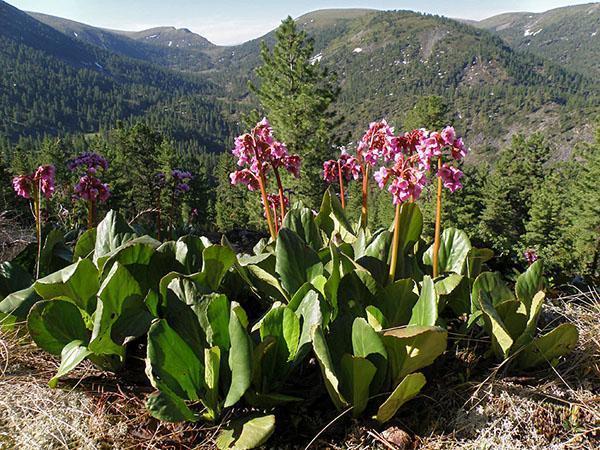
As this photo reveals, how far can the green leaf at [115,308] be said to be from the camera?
1664mm

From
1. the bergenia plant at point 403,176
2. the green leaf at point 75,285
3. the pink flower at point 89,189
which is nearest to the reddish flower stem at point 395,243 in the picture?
the bergenia plant at point 403,176

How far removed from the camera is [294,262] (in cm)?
214

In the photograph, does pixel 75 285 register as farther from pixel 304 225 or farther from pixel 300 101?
pixel 300 101

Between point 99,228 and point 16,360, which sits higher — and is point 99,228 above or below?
above

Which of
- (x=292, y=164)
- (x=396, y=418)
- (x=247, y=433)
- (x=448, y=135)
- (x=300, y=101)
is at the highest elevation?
(x=300, y=101)

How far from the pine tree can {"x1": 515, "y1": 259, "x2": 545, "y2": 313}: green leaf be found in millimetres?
17743

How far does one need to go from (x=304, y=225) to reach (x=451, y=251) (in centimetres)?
93

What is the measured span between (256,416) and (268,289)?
72 centimetres

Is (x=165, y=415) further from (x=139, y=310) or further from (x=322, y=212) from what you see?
(x=322, y=212)

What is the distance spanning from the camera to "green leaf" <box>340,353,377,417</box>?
146 cm

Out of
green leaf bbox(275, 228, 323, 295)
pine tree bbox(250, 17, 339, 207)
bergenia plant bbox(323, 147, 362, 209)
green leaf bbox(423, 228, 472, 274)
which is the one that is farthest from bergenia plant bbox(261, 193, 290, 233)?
pine tree bbox(250, 17, 339, 207)

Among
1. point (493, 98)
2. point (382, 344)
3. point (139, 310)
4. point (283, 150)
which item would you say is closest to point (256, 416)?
point (382, 344)

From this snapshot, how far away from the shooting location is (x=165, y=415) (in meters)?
1.49

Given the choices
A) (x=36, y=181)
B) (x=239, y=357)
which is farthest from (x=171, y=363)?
(x=36, y=181)
